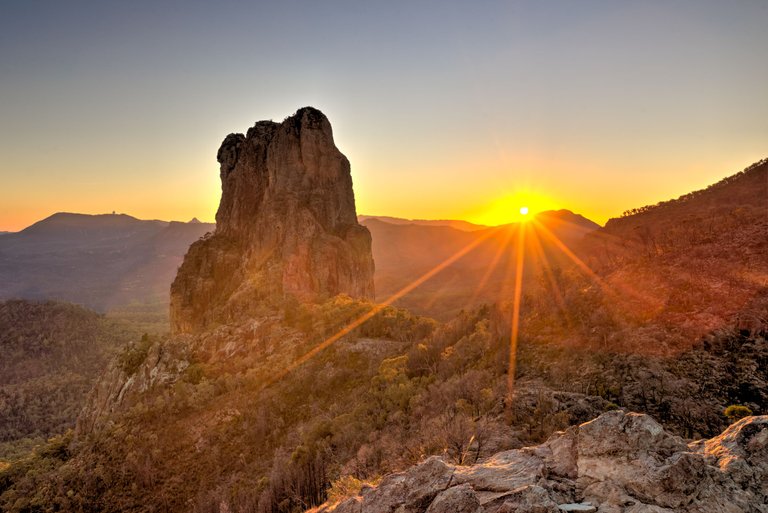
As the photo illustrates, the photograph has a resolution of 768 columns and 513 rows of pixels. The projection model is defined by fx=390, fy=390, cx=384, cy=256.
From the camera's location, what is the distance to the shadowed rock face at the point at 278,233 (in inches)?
2119

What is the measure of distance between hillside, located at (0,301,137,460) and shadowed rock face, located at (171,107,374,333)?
1805 inches

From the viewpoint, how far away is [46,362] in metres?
115

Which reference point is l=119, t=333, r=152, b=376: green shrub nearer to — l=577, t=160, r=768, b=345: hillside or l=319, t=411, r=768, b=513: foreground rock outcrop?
l=319, t=411, r=768, b=513: foreground rock outcrop

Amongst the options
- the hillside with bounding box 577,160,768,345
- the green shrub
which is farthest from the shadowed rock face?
the hillside with bounding box 577,160,768,345

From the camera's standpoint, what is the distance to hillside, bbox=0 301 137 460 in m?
82.4

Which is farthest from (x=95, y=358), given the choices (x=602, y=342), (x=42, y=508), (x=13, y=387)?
(x=602, y=342)

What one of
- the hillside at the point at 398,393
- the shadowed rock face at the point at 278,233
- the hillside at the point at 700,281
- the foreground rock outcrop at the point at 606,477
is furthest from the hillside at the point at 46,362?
the hillside at the point at 700,281

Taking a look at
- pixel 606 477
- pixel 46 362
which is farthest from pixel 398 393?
pixel 46 362

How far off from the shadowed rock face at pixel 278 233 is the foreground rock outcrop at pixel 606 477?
4323cm

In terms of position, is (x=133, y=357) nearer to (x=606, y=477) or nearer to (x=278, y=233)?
(x=278, y=233)

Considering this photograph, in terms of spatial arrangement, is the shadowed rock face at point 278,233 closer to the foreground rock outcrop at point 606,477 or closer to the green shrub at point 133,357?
the green shrub at point 133,357

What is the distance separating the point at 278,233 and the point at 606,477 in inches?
2110

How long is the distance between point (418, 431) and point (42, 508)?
2537 cm

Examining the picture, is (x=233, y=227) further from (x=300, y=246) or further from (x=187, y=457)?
(x=187, y=457)
